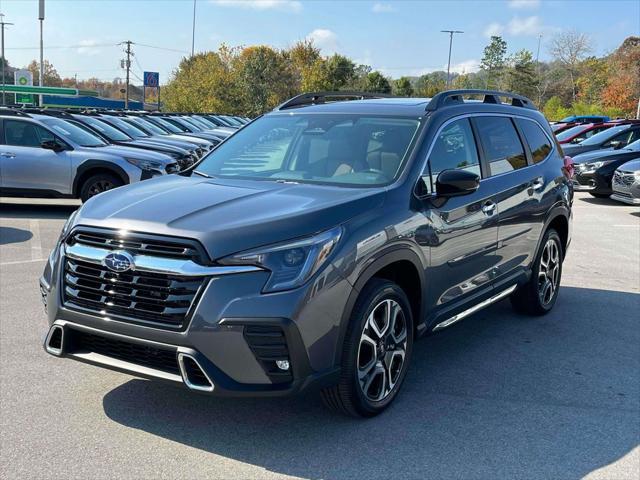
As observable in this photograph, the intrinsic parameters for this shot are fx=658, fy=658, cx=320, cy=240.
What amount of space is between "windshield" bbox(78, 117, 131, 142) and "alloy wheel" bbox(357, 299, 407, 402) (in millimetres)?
10548

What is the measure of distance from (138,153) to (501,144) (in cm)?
790

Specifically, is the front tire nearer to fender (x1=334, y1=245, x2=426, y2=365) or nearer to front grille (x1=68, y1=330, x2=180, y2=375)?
fender (x1=334, y1=245, x2=426, y2=365)

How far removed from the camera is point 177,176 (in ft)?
15.0

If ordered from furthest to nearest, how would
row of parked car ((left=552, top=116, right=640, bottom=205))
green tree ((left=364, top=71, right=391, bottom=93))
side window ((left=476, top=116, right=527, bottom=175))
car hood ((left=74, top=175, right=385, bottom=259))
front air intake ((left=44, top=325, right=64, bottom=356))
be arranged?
green tree ((left=364, top=71, right=391, bottom=93)), row of parked car ((left=552, top=116, right=640, bottom=205)), side window ((left=476, top=116, right=527, bottom=175)), front air intake ((left=44, top=325, right=64, bottom=356)), car hood ((left=74, top=175, right=385, bottom=259))

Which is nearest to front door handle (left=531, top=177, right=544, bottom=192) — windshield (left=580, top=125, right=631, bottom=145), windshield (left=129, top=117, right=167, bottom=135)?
windshield (left=129, top=117, right=167, bottom=135)

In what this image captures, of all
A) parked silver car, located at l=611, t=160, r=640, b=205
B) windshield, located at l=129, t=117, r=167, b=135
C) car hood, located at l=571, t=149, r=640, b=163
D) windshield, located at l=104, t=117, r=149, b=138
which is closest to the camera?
parked silver car, located at l=611, t=160, r=640, b=205

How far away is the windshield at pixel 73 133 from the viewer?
11.8 m

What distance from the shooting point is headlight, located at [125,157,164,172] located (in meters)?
11.3

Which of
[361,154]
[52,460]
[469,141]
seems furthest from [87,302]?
[469,141]

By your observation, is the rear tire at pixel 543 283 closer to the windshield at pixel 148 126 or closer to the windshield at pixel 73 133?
the windshield at pixel 73 133

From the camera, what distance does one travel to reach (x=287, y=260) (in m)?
3.16

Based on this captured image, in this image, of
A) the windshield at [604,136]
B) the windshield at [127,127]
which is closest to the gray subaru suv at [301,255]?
the windshield at [127,127]

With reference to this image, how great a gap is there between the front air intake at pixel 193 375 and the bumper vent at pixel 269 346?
10.7 inches

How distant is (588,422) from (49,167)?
1013cm
